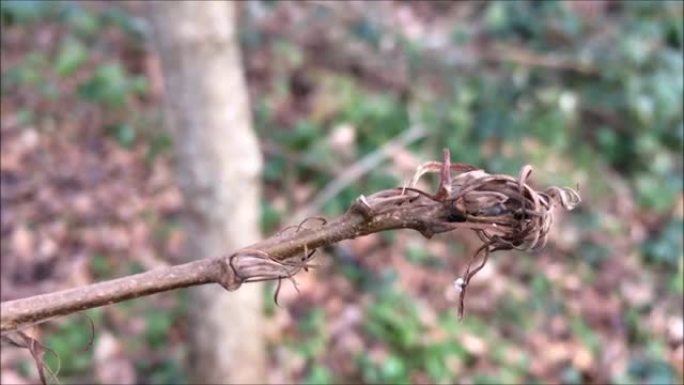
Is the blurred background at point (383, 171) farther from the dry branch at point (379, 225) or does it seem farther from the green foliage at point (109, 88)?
the dry branch at point (379, 225)

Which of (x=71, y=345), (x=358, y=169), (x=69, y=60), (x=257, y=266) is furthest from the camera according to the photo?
(x=69, y=60)

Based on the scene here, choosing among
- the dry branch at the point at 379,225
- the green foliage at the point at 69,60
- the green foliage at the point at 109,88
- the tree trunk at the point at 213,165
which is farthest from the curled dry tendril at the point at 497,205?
the green foliage at the point at 69,60

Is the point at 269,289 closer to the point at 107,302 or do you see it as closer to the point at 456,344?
the point at 456,344

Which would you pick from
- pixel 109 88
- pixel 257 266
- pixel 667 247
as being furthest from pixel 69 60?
pixel 257 266

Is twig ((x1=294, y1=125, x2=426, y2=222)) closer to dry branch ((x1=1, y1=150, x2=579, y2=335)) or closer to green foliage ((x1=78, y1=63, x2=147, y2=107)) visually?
green foliage ((x1=78, y1=63, x2=147, y2=107))

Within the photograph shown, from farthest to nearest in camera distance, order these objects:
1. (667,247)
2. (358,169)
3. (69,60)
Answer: (69,60)
(358,169)
(667,247)

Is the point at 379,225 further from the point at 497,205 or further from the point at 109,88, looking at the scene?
the point at 109,88
